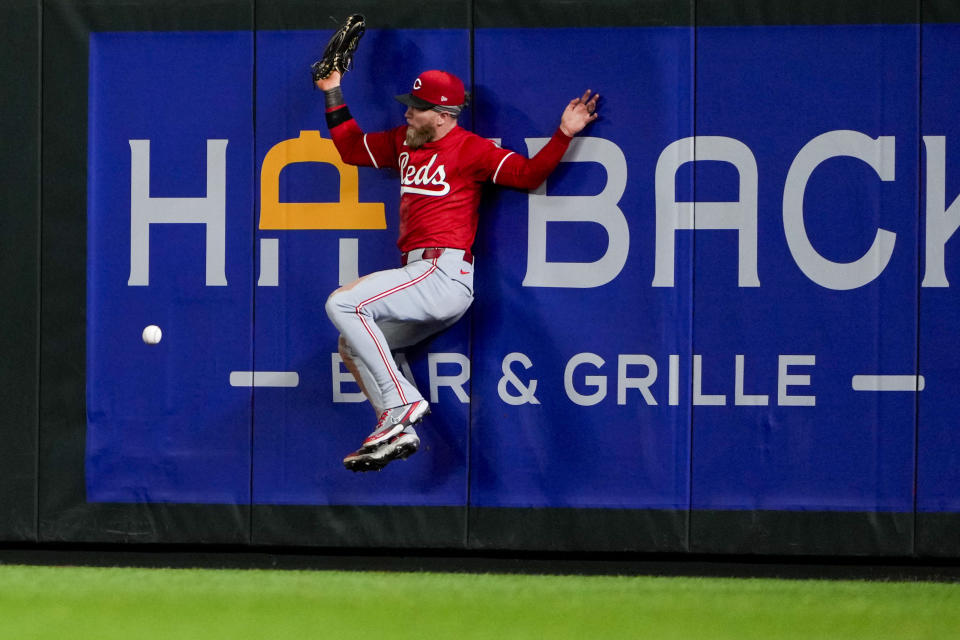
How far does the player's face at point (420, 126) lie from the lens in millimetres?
4363

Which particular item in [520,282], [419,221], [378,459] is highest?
[419,221]

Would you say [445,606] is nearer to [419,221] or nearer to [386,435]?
[386,435]

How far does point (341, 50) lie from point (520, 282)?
4.42 ft

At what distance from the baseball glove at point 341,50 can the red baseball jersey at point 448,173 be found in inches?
9.9

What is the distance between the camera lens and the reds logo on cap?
170 inches

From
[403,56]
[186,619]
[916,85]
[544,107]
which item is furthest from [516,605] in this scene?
[916,85]

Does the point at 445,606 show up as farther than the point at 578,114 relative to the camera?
No

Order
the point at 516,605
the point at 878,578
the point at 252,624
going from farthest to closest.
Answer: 1. the point at 878,578
2. the point at 516,605
3. the point at 252,624

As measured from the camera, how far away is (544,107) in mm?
4543

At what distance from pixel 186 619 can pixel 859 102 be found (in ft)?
12.2

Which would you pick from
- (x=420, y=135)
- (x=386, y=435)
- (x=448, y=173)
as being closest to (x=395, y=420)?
(x=386, y=435)

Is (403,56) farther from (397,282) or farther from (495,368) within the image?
(495,368)

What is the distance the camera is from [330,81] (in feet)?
14.5

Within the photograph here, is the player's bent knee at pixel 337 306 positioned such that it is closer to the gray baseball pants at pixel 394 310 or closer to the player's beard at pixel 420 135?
the gray baseball pants at pixel 394 310
